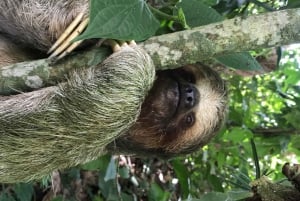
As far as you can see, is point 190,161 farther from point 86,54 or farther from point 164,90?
point 86,54

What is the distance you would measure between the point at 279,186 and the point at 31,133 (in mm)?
1407

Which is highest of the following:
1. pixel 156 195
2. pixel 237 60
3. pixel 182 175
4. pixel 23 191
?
pixel 237 60

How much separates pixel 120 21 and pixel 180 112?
1.30 meters

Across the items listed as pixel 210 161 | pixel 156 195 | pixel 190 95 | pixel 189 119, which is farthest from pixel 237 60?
pixel 210 161

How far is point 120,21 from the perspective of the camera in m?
2.37

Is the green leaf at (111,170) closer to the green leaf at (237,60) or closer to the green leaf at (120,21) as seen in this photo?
the green leaf at (237,60)

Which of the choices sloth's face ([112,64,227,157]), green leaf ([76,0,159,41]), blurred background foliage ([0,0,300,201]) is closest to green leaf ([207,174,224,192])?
blurred background foliage ([0,0,300,201])

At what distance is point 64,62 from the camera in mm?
2740

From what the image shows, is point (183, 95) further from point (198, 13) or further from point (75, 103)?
point (75, 103)

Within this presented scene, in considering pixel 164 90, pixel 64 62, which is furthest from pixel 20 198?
pixel 64 62

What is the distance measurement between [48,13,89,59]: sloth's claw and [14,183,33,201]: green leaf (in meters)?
1.92

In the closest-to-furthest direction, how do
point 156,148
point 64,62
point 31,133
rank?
point 64,62, point 31,133, point 156,148

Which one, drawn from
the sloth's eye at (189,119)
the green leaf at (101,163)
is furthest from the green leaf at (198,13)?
the green leaf at (101,163)

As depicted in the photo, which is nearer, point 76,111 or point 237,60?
point 76,111
